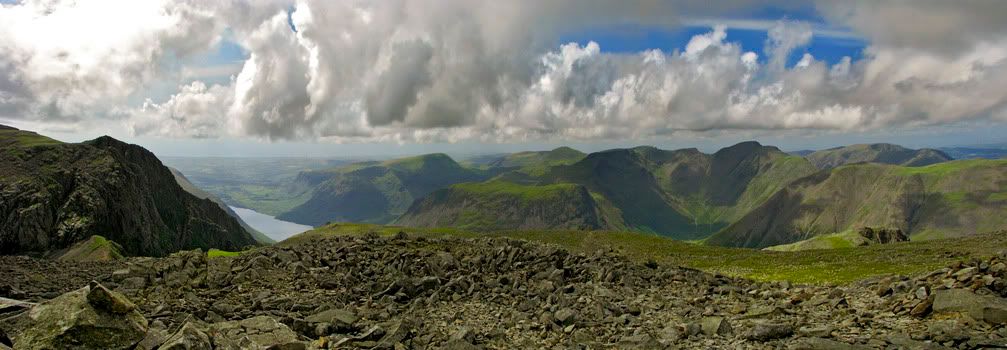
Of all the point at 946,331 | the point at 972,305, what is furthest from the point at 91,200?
the point at 972,305

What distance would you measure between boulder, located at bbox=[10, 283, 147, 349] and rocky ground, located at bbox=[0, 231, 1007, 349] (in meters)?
0.03

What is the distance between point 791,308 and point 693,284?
32.4ft

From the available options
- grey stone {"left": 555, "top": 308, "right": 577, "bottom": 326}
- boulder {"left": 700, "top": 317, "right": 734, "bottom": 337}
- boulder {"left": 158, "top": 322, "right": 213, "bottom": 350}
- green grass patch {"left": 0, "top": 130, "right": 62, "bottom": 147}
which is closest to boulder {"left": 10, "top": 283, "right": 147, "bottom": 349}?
boulder {"left": 158, "top": 322, "right": 213, "bottom": 350}

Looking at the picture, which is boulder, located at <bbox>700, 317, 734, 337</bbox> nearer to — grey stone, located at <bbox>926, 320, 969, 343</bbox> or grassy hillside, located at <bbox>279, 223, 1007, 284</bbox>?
grey stone, located at <bbox>926, 320, 969, 343</bbox>

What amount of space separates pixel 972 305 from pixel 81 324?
27087 mm

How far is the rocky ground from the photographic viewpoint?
1334 cm

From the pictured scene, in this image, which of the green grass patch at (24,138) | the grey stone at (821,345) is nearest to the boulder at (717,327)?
the grey stone at (821,345)

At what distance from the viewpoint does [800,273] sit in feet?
170

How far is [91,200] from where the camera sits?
12694 cm

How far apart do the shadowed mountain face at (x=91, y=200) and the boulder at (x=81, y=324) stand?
137780 mm

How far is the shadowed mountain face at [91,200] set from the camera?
115562mm

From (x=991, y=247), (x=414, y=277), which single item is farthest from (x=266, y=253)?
(x=991, y=247)

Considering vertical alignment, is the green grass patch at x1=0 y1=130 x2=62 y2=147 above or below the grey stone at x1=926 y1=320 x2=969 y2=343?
above

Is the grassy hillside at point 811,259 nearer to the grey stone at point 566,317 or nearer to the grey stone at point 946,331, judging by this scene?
the grey stone at point 566,317
